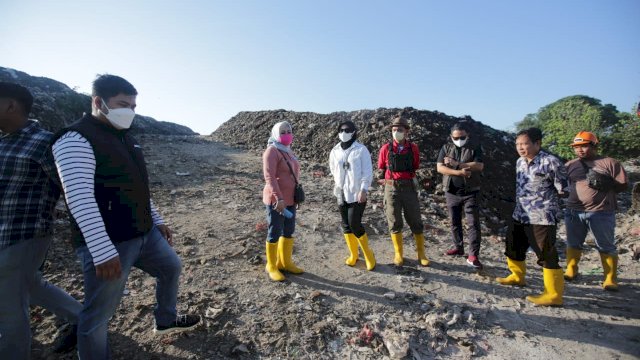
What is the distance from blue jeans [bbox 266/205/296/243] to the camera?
3.82 metres

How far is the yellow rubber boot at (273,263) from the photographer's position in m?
3.93

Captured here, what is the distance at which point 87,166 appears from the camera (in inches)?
75.8

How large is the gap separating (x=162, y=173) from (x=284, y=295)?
720cm

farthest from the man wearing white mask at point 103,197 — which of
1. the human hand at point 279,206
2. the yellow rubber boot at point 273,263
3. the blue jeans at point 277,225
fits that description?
the yellow rubber boot at point 273,263

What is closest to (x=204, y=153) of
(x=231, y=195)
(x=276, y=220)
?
(x=231, y=195)

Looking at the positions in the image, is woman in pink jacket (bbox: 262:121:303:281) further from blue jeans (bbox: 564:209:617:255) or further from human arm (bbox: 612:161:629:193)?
human arm (bbox: 612:161:629:193)

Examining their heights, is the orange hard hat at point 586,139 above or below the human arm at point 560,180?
above

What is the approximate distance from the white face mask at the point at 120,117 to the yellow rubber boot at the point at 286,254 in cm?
230

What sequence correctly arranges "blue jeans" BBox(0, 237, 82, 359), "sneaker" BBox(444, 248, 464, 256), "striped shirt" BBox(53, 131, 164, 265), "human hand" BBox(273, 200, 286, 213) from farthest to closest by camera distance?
"sneaker" BBox(444, 248, 464, 256), "human hand" BBox(273, 200, 286, 213), "blue jeans" BBox(0, 237, 82, 359), "striped shirt" BBox(53, 131, 164, 265)

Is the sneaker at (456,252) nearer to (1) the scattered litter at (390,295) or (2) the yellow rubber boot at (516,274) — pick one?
(2) the yellow rubber boot at (516,274)

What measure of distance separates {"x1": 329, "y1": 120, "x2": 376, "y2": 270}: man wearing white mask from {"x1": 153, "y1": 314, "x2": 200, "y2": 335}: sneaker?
2.13 meters

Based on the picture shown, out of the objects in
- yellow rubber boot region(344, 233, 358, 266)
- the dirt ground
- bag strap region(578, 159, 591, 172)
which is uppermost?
bag strap region(578, 159, 591, 172)

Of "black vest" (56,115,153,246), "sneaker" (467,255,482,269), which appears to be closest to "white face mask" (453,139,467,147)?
"sneaker" (467,255,482,269)

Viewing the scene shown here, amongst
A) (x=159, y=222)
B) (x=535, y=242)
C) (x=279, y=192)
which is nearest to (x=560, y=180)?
(x=535, y=242)
